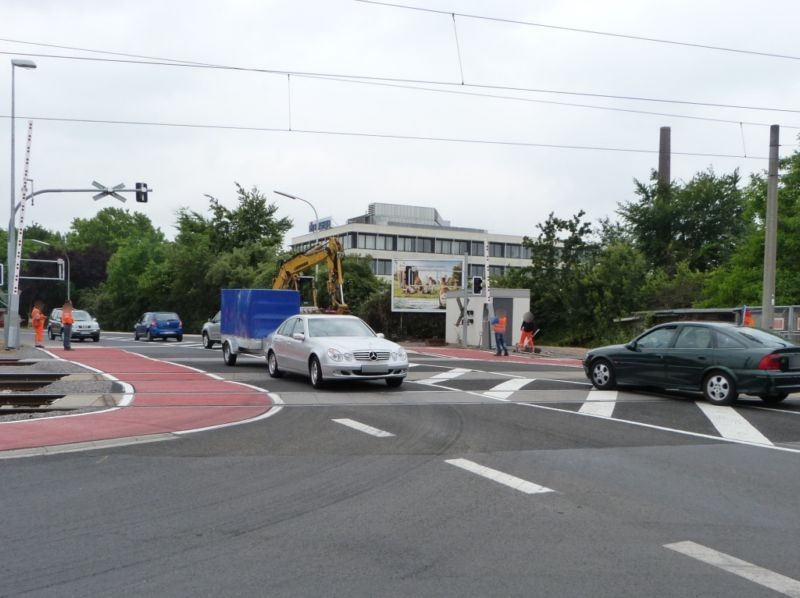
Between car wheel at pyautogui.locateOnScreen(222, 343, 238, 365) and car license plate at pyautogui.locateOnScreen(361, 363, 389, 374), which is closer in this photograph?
car license plate at pyautogui.locateOnScreen(361, 363, 389, 374)

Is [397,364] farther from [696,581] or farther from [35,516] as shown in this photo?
[696,581]

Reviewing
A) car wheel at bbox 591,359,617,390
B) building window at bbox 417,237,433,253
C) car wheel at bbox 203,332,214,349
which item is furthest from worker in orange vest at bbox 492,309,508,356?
building window at bbox 417,237,433,253

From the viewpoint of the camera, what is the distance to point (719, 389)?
1352 cm

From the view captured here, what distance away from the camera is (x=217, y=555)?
16.8ft

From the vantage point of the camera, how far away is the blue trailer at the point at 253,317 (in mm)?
22406

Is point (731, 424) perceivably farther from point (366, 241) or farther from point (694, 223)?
point (366, 241)

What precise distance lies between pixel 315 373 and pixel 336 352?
0.81 meters

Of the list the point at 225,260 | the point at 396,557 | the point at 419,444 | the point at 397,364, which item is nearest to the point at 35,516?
the point at 396,557

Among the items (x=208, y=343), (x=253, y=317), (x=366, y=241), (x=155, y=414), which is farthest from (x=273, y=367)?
(x=366, y=241)

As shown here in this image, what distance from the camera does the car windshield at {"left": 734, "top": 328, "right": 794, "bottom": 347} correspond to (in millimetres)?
13359

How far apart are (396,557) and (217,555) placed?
3.69 ft

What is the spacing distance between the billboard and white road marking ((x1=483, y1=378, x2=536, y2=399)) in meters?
22.1

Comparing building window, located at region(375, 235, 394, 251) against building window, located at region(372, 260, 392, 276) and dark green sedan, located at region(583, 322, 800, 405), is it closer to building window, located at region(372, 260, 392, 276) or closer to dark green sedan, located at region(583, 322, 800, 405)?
building window, located at region(372, 260, 392, 276)

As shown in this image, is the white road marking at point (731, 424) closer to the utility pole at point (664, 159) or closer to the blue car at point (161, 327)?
the blue car at point (161, 327)
